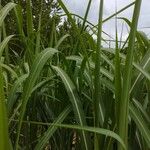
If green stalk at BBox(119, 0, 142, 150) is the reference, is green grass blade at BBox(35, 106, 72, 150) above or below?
below

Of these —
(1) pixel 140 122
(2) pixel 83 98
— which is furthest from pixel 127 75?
(2) pixel 83 98

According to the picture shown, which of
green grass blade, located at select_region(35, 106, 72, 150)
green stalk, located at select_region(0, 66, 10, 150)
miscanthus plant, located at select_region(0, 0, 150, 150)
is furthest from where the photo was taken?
green grass blade, located at select_region(35, 106, 72, 150)

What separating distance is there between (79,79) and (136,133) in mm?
210

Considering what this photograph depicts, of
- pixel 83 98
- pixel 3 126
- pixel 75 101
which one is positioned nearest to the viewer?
pixel 3 126

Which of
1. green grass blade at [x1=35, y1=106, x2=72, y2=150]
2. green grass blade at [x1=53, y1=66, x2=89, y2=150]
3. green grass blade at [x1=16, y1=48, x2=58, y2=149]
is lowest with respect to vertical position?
green grass blade at [x1=35, y1=106, x2=72, y2=150]

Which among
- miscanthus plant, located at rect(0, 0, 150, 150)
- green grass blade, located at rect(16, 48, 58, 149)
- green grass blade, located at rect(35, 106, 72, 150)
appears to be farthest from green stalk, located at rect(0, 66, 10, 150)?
green grass blade, located at rect(35, 106, 72, 150)

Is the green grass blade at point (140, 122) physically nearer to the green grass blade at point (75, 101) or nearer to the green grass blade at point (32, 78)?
the green grass blade at point (75, 101)

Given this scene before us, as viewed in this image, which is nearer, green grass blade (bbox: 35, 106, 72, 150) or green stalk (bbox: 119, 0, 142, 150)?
green stalk (bbox: 119, 0, 142, 150)

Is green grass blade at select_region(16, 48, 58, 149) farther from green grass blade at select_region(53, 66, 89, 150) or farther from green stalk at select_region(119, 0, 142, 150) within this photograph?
green stalk at select_region(119, 0, 142, 150)

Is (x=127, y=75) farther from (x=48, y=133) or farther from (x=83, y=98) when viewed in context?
(x=83, y=98)

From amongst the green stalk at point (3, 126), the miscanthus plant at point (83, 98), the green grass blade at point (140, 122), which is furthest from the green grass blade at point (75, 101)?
the green stalk at point (3, 126)

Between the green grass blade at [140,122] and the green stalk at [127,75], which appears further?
the green grass blade at [140,122]

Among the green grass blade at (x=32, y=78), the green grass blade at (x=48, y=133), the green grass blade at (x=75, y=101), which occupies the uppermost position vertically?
the green grass blade at (x=32, y=78)

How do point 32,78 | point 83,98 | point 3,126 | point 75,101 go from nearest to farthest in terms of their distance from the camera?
1. point 3,126
2. point 32,78
3. point 75,101
4. point 83,98
